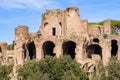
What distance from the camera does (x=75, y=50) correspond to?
68.1 m

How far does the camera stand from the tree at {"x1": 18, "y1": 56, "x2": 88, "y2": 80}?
55469mm

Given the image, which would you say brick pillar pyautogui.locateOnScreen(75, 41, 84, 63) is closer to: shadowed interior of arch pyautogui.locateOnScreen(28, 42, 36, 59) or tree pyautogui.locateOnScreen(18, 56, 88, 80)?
shadowed interior of arch pyautogui.locateOnScreen(28, 42, 36, 59)

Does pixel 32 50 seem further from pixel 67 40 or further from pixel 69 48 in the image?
pixel 67 40

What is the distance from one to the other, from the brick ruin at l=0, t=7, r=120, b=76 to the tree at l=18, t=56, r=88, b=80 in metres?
9.26

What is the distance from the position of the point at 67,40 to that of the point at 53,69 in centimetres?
1235

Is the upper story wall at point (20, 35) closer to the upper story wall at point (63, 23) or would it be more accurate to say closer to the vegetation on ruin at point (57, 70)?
the upper story wall at point (63, 23)

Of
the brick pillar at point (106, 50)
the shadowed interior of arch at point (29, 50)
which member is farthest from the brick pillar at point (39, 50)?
the brick pillar at point (106, 50)

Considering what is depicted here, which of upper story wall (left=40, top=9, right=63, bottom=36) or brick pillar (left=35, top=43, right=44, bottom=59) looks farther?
upper story wall (left=40, top=9, right=63, bottom=36)

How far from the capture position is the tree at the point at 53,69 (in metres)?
55.5

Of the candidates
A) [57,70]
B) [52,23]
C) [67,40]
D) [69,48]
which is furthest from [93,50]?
[57,70]

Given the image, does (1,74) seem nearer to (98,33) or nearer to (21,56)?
(21,56)

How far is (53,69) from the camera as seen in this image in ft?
188

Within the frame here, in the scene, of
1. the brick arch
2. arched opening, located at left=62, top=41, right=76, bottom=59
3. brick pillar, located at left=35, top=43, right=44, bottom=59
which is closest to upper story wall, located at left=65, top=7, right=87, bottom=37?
arched opening, located at left=62, top=41, right=76, bottom=59

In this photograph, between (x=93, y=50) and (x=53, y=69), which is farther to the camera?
(x=93, y=50)
